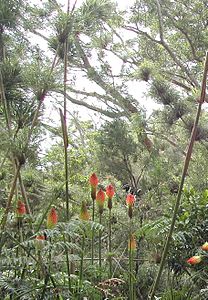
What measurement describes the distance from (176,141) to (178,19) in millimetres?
1152

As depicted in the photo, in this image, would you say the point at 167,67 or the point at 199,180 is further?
the point at 167,67

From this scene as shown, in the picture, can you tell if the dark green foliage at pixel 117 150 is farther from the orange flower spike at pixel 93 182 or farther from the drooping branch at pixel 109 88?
the orange flower spike at pixel 93 182

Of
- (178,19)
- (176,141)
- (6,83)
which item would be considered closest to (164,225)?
(6,83)

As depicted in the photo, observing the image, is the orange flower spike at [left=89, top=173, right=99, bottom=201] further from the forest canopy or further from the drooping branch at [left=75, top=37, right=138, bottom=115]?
the drooping branch at [left=75, top=37, right=138, bottom=115]

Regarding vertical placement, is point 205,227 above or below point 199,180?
below

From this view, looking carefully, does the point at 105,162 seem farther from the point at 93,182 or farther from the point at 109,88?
the point at 93,182

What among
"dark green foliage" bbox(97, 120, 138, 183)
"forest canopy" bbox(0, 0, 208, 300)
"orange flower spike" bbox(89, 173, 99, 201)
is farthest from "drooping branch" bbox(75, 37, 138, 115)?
"orange flower spike" bbox(89, 173, 99, 201)

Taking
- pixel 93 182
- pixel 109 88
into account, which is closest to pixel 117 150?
pixel 109 88

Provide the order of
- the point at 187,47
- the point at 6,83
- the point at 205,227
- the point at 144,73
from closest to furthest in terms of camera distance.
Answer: the point at 6,83, the point at 205,227, the point at 144,73, the point at 187,47

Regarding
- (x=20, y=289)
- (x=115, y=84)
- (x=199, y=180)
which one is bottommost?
(x=20, y=289)

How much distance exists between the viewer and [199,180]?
129 inches

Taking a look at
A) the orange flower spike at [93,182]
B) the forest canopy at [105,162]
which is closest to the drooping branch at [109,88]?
the forest canopy at [105,162]

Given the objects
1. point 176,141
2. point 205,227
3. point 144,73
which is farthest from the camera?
point 176,141

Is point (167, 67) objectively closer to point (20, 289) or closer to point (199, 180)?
point (199, 180)
